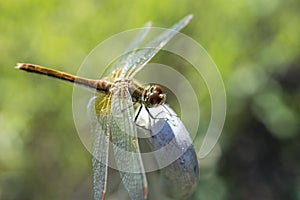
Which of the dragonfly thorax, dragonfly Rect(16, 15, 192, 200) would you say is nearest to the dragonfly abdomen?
dragonfly Rect(16, 15, 192, 200)

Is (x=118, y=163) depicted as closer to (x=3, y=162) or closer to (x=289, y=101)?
(x=3, y=162)

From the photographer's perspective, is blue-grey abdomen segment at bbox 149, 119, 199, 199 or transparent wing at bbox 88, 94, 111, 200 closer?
blue-grey abdomen segment at bbox 149, 119, 199, 199

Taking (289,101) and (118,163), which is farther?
(289,101)

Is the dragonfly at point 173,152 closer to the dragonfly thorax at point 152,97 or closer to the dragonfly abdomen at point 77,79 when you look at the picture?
the dragonfly thorax at point 152,97

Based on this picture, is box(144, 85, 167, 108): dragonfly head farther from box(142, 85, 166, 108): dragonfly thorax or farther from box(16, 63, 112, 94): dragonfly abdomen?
box(16, 63, 112, 94): dragonfly abdomen

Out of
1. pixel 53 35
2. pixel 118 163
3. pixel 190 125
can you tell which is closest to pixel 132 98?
pixel 118 163

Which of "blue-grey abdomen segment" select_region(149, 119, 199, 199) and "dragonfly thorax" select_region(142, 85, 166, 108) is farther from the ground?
"dragonfly thorax" select_region(142, 85, 166, 108)
